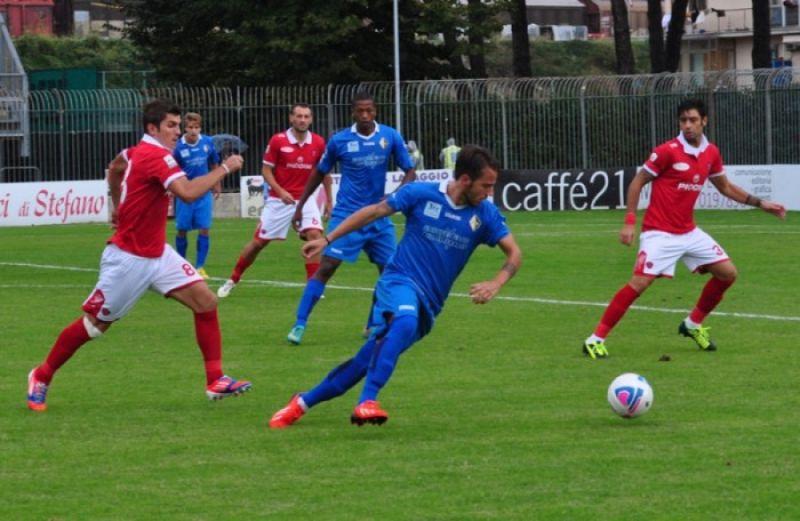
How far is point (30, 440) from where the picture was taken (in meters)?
9.57

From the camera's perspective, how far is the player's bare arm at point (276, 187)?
17.8 metres

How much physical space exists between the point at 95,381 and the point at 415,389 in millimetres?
2404

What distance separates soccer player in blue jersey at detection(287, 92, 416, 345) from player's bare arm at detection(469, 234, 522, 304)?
518 cm

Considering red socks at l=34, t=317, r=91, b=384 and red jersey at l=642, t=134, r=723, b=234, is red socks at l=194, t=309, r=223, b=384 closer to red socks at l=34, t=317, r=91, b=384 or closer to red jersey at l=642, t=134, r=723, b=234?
red socks at l=34, t=317, r=91, b=384

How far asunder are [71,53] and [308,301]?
5768 centimetres

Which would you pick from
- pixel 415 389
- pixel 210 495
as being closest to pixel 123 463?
pixel 210 495

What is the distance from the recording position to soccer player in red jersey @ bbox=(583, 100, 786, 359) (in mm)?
13414

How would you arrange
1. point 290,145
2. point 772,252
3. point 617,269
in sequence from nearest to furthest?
1. point 290,145
2. point 617,269
3. point 772,252

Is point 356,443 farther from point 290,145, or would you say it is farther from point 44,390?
point 290,145

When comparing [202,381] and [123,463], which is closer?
[123,463]

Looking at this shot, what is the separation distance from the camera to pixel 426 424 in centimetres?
997

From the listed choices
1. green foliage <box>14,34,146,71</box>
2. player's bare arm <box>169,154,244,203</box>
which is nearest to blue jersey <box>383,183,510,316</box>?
player's bare arm <box>169,154,244,203</box>

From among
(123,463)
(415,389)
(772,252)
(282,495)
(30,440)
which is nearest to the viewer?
(282,495)

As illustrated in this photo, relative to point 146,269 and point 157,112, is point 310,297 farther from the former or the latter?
point 157,112
